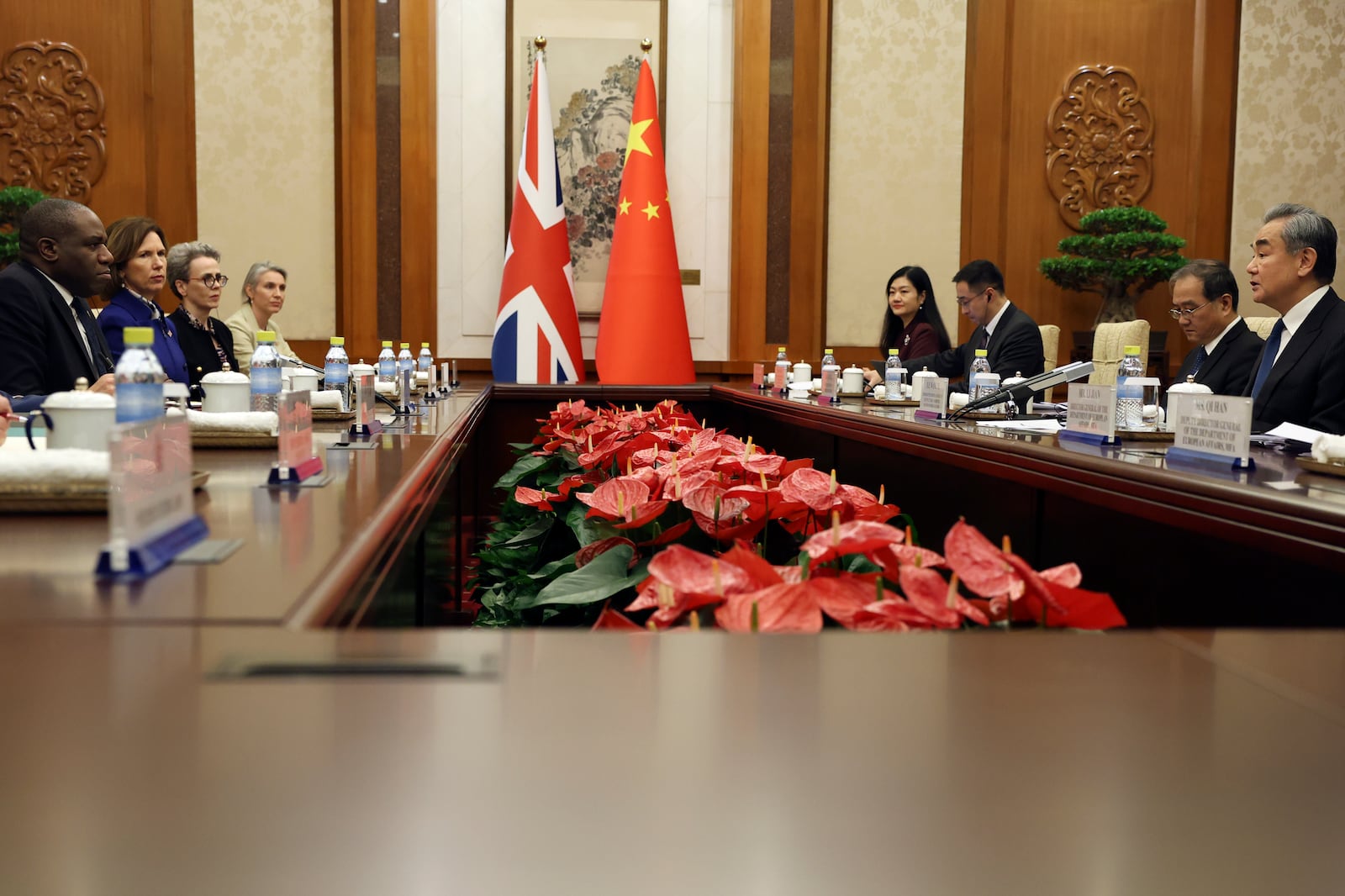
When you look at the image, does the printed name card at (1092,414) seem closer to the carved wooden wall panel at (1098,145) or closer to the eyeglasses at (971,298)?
the eyeglasses at (971,298)

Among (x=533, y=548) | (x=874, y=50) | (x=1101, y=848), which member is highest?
(x=874, y=50)

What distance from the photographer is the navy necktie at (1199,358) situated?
3820 mm

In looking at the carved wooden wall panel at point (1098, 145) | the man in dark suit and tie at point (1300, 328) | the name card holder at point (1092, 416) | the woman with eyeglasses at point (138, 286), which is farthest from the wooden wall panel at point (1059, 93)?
the woman with eyeglasses at point (138, 286)

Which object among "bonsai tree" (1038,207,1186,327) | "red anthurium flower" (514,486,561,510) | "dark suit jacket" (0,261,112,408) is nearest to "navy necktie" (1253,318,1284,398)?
"red anthurium flower" (514,486,561,510)

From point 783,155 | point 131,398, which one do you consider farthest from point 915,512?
point 783,155

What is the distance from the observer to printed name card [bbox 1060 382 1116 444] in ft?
6.96

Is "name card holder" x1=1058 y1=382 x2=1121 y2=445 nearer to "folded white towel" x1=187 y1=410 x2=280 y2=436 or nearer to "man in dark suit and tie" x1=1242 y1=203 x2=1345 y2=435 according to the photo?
"man in dark suit and tie" x1=1242 y1=203 x2=1345 y2=435

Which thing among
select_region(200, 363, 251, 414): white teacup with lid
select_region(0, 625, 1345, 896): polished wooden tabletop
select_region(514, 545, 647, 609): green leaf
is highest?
select_region(200, 363, 251, 414): white teacup with lid

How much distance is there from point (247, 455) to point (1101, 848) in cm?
143

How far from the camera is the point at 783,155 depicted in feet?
20.9

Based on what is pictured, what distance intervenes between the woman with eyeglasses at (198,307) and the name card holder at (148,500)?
137 inches

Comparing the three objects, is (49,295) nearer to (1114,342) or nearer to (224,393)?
(224,393)

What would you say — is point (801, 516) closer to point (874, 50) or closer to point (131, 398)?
point (131, 398)

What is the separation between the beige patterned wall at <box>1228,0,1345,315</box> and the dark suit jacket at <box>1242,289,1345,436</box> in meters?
4.06
